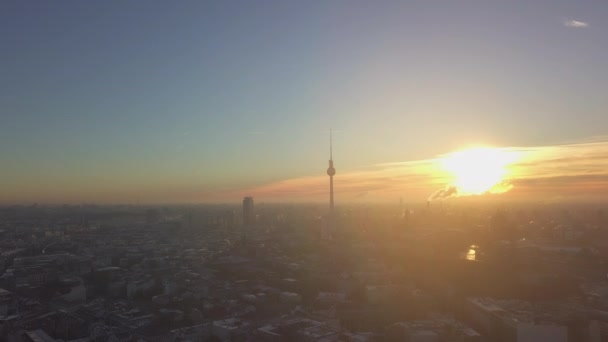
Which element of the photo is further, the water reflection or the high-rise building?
the high-rise building

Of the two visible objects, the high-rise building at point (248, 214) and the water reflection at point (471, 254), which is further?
the high-rise building at point (248, 214)

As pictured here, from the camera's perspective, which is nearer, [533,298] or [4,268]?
[533,298]

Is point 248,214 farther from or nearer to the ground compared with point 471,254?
farther from the ground

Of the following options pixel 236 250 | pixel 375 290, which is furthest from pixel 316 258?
pixel 375 290

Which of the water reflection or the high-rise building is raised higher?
the high-rise building

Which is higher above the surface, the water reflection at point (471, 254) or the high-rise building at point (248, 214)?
the high-rise building at point (248, 214)

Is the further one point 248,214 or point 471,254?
point 248,214

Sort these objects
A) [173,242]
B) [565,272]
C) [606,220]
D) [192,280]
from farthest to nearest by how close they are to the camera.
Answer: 1. [606,220]
2. [173,242]
3. [565,272]
4. [192,280]

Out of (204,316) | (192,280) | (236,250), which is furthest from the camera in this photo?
(236,250)

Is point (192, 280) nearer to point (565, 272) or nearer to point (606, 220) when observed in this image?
point (565, 272)
